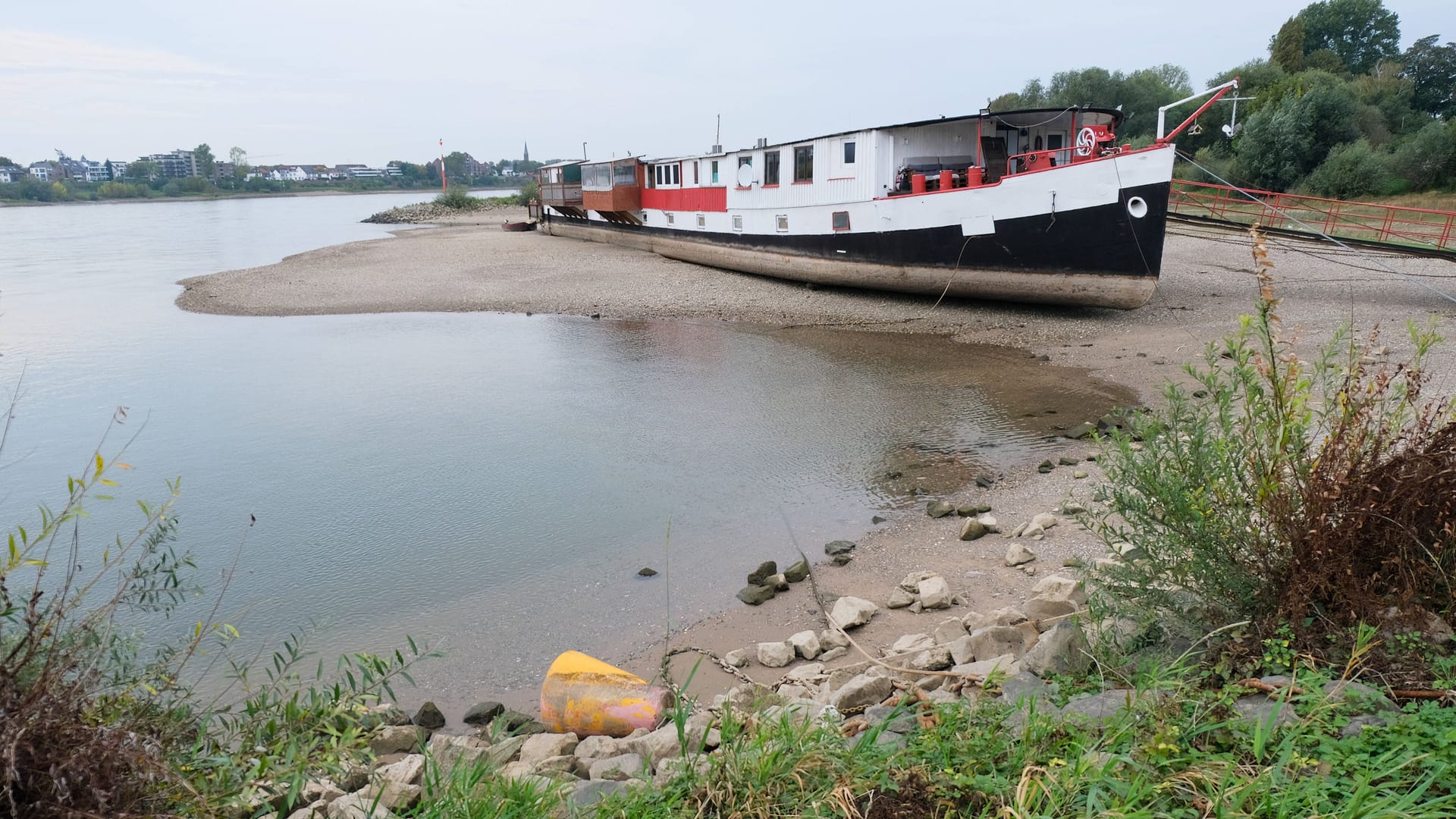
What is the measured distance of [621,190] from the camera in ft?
102

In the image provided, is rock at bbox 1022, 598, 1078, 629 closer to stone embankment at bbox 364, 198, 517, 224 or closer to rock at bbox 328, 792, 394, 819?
rock at bbox 328, 792, 394, 819

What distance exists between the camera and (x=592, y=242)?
34.1 m

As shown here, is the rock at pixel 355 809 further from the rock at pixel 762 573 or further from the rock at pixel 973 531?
the rock at pixel 973 531

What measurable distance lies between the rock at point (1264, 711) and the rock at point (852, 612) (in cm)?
314

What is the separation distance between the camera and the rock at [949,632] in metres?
5.64

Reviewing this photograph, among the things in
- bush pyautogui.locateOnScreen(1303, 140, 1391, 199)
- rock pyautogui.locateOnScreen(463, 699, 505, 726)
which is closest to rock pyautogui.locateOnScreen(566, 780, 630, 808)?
rock pyautogui.locateOnScreen(463, 699, 505, 726)

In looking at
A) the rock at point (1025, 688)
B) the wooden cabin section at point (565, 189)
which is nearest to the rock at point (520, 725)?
the rock at point (1025, 688)

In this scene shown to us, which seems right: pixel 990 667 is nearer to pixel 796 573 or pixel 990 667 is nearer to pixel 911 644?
pixel 911 644

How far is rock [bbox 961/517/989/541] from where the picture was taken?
25.1 feet

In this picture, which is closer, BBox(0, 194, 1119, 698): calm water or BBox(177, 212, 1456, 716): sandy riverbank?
BBox(177, 212, 1456, 716): sandy riverbank

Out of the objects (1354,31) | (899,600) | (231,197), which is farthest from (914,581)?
(231,197)

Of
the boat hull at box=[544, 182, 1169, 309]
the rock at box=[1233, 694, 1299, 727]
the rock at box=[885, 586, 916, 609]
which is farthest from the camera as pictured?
the boat hull at box=[544, 182, 1169, 309]

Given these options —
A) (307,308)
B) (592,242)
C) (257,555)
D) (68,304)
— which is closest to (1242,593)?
(257,555)

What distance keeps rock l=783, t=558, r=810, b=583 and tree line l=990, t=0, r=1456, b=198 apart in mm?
23358
